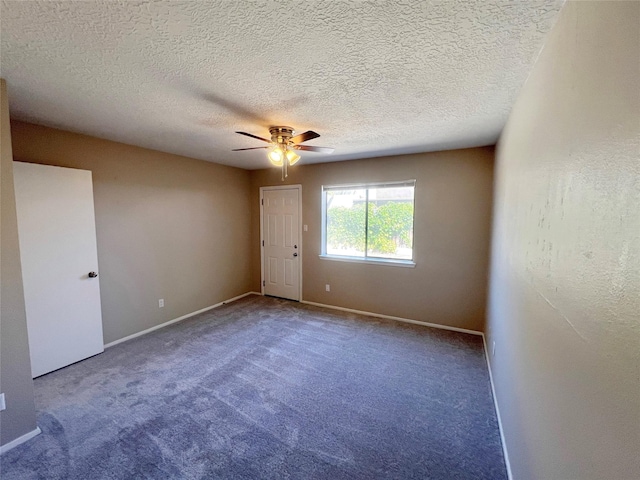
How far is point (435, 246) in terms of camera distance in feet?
11.8

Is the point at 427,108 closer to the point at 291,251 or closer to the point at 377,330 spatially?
the point at 377,330

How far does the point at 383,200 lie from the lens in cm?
395

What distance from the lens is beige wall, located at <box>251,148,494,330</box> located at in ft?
10.9

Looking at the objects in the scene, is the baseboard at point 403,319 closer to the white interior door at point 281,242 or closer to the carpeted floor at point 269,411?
the carpeted floor at point 269,411

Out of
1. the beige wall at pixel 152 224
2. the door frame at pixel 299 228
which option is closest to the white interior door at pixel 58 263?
the beige wall at pixel 152 224

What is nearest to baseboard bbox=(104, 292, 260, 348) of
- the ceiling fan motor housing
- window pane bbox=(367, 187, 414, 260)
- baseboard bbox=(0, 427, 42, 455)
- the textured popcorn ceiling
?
baseboard bbox=(0, 427, 42, 455)

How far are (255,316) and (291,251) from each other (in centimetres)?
127

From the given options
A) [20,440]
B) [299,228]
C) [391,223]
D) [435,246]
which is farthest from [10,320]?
[435,246]

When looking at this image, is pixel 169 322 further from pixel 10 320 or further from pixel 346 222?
pixel 346 222

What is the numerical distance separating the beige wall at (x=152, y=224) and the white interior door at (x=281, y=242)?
53cm

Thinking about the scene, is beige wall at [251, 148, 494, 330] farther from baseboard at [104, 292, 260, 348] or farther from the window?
baseboard at [104, 292, 260, 348]

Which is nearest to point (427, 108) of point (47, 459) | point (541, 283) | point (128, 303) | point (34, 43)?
point (541, 283)

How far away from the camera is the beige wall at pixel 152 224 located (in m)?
2.89

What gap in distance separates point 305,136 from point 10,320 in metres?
2.39
